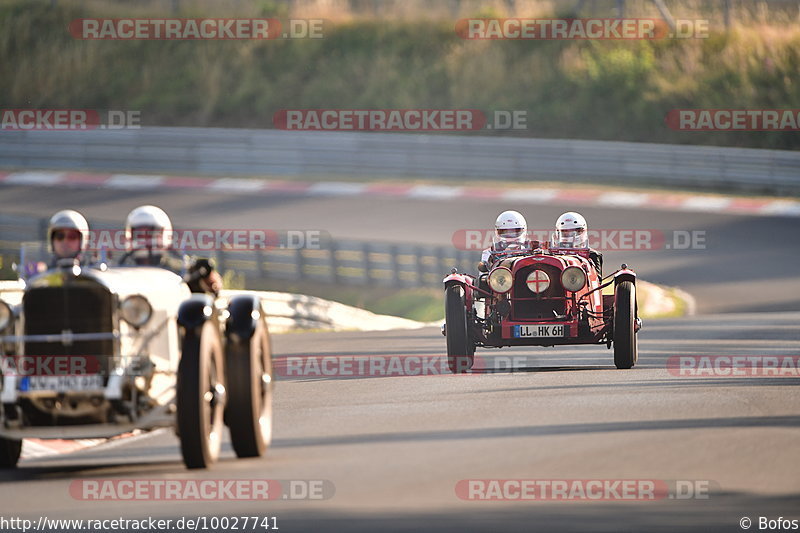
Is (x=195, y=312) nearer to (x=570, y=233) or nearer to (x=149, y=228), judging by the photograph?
Result: (x=149, y=228)

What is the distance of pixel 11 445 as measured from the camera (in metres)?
10.6

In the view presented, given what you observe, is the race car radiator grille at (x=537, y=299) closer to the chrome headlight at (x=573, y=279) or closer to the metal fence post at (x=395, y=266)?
the chrome headlight at (x=573, y=279)

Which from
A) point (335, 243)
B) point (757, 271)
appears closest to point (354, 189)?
point (335, 243)

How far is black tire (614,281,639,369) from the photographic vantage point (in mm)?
15289

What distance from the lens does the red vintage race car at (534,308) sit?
620 inches

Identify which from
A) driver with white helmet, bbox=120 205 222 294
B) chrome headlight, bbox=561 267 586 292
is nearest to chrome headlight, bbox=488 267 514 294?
chrome headlight, bbox=561 267 586 292

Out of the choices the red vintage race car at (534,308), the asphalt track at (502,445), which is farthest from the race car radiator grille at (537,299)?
the asphalt track at (502,445)

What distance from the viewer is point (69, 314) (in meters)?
9.91

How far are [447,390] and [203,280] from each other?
13.9 feet

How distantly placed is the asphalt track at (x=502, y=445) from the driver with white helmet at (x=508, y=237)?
3.83 ft

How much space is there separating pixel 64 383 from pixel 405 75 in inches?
1521

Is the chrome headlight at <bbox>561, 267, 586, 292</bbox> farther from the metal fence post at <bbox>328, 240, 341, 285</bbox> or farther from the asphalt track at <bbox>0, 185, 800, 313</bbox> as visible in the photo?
the metal fence post at <bbox>328, 240, 341, 285</bbox>

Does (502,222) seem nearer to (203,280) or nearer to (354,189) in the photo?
(203,280)

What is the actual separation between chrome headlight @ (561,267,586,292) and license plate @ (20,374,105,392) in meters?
6.82
